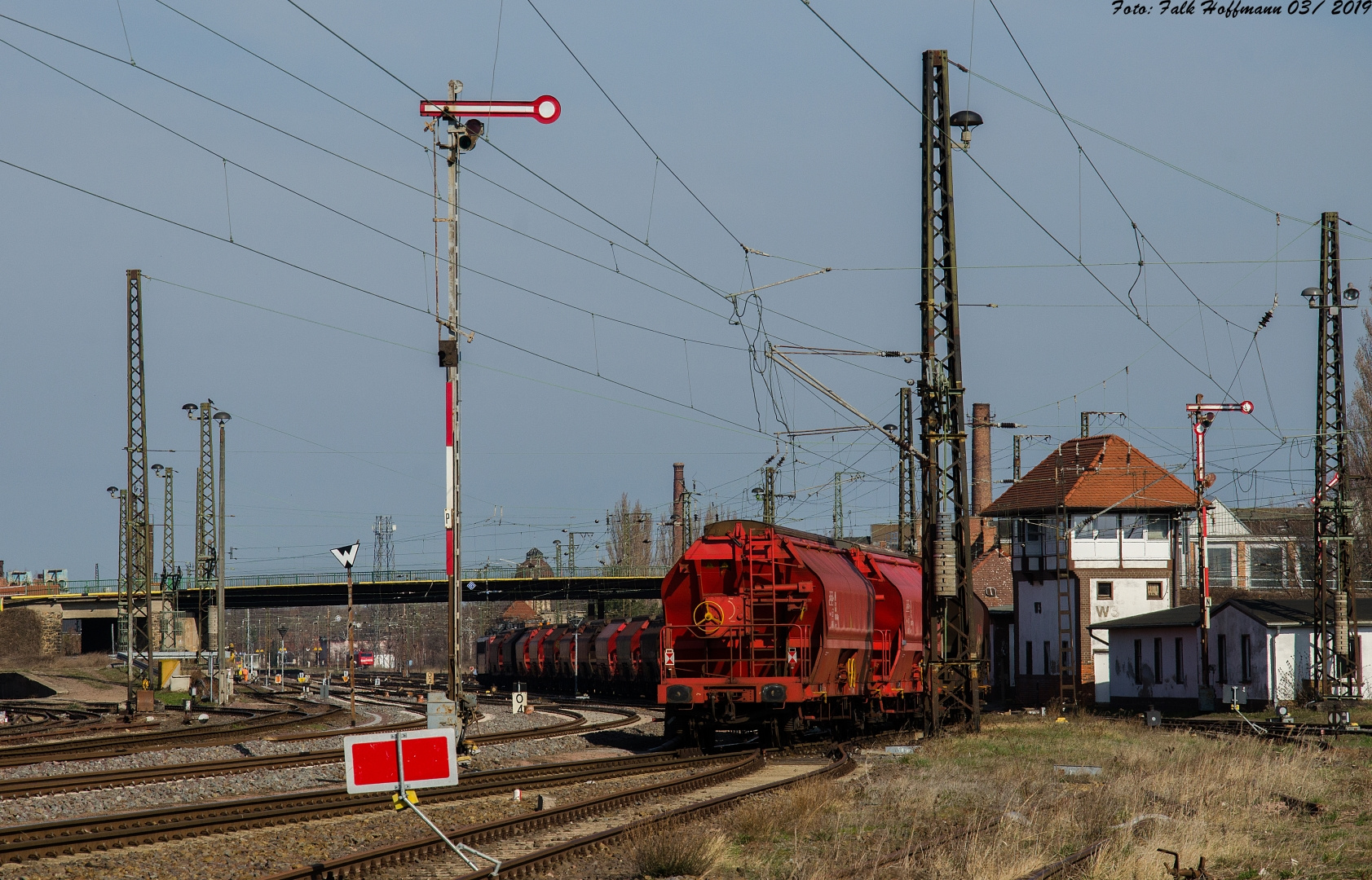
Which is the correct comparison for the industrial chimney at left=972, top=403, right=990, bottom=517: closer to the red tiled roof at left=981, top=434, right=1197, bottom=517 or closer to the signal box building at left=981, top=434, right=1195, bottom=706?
the red tiled roof at left=981, top=434, right=1197, bottom=517

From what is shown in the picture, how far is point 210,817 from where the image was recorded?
49.0 feet

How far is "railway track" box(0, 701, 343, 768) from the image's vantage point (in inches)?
906

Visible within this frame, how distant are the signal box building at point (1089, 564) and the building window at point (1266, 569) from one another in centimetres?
3454

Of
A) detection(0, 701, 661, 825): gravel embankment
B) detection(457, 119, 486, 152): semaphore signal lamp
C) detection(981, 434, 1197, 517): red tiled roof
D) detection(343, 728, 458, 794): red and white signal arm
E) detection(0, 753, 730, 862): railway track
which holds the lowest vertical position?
detection(0, 701, 661, 825): gravel embankment

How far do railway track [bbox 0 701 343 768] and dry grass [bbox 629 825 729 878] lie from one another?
13.6m

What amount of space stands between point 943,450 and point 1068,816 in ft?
44.0

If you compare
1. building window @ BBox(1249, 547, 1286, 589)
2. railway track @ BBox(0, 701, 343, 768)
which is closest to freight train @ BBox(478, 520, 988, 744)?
railway track @ BBox(0, 701, 343, 768)

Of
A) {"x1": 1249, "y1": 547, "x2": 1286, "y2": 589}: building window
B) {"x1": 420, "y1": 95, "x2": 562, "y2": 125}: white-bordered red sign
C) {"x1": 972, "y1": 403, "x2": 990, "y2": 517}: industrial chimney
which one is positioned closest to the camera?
{"x1": 420, "y1": 95, "x2": 562, "y2": 125}: white-bordered red sign

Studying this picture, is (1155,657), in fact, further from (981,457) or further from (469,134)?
(469,134)

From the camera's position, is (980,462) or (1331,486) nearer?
(1331,486)

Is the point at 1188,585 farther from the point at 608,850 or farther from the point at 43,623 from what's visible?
the point at 43,623

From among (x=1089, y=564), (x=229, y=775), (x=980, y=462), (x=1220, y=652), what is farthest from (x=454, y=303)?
(x=980, y=462)

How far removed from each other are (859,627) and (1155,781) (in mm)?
9758

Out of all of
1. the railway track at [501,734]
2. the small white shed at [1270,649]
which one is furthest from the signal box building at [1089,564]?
the railway track at [501,734]
